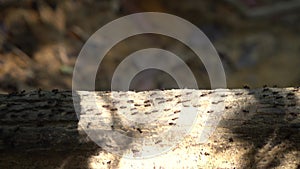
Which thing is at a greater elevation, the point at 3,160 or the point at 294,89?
the point at 294,89

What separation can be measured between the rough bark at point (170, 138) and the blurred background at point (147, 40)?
1244mm

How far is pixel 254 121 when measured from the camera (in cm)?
169

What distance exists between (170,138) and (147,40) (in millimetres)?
1727

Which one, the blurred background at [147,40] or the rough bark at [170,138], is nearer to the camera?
the rough bark at [170,138]

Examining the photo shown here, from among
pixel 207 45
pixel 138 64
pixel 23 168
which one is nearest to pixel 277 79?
pixel 207 45

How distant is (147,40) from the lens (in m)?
3.34

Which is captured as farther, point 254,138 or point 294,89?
point 294,89

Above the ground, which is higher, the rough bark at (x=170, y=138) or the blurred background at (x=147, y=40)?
the blurred background at (x=147, y=40)

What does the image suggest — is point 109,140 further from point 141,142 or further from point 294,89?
point 294,89

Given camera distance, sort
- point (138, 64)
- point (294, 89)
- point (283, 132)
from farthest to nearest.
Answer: point (138, 64) → point (294, 89) → point (283, 132)

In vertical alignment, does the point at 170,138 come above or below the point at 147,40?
below

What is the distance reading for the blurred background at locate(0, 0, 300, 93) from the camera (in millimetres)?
3045

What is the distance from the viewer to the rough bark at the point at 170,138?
5.48 feet

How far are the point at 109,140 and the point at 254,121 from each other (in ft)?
1.51
